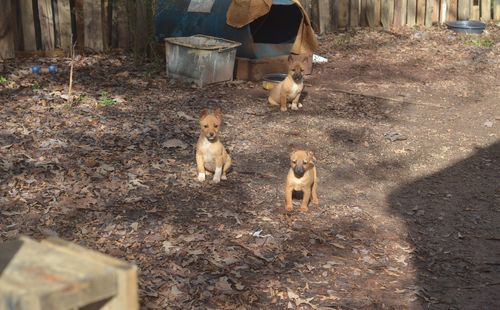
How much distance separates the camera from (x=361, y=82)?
10.7 meters

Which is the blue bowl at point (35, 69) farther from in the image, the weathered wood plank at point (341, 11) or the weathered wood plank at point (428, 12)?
the weathered wood plank at point (428, 12)

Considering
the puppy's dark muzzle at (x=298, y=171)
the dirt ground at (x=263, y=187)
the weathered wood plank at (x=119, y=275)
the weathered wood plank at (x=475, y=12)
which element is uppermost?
the weathered wood plank at (x=119, y=275)

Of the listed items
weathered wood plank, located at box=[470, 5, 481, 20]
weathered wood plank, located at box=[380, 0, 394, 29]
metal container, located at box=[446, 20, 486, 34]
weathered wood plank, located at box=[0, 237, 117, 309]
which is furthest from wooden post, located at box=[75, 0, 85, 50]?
weathered wood plank, located at box=[0, 237, 117, 309]

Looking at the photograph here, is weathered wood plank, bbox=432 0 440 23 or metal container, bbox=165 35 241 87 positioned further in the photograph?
weathered wood plank, bbox=432 0 440 23

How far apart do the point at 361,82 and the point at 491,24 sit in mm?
5578

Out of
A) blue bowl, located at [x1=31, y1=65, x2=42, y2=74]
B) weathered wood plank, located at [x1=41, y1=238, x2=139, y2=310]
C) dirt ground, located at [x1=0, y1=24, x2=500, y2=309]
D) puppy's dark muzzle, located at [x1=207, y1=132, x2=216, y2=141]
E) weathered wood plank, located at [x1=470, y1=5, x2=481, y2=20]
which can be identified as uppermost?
weathered wood plank, located at [x1=41, y1=238, x2=139, y2=310]

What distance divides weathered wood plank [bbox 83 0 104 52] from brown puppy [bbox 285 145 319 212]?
6.34 meters

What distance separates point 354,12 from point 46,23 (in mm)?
6250

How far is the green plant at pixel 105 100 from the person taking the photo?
8758 mm

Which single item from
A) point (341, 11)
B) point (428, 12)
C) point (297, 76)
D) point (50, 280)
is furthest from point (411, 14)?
point (50, 280)

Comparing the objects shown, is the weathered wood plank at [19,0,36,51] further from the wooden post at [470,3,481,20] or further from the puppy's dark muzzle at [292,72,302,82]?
the wooden post at [470,3,481,20]

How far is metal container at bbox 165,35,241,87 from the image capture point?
31.9 ft

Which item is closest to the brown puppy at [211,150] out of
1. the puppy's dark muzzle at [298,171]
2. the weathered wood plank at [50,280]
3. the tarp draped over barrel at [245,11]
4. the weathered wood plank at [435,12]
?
the puppy's dark muzzle at [298,171]

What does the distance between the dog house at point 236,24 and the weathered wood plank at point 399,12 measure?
131 inches
